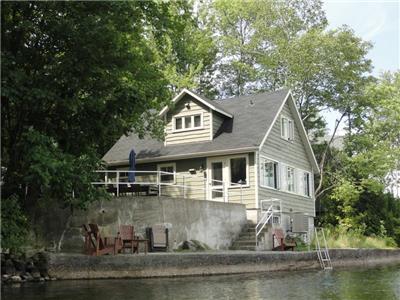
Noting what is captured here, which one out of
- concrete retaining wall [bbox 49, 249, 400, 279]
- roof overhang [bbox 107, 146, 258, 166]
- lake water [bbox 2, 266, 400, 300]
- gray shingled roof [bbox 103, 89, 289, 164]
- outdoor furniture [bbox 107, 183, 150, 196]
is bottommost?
lake water [bbox 2, 266, 400, 300]

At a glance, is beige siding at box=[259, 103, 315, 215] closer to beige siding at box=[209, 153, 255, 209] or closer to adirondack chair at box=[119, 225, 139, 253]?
beige siding at box=[209, 153, 255, 209]

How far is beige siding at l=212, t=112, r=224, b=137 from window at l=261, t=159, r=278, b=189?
122 inches

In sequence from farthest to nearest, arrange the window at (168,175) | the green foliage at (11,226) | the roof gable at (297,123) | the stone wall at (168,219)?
1. the roof gable at (297,123)
2. the window at (168,175)
3. the stone wall at (168,219)
4. the green foliage at (11,226)

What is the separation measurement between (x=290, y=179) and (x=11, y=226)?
65.0ft

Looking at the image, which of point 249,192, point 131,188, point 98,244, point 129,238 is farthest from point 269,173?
point 98,244

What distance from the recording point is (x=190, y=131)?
29.5 meters

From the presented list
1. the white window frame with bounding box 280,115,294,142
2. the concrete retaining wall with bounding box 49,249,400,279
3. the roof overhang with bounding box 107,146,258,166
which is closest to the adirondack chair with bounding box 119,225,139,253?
the concrete retaining wall with bounding box 49,249,400,279

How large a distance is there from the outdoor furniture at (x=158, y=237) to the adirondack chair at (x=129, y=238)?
63.3 inches

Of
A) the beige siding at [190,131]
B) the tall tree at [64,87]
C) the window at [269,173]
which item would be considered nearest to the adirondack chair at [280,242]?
the window at [269,173]

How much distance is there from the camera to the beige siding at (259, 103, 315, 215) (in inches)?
1129

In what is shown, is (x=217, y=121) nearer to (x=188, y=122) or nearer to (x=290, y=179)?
(x=188, y=122)

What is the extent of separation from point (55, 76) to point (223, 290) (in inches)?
280

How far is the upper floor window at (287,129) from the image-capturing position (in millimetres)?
30922

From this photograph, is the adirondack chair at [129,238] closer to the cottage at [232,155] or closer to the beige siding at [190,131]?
the cottage at [232,155]
